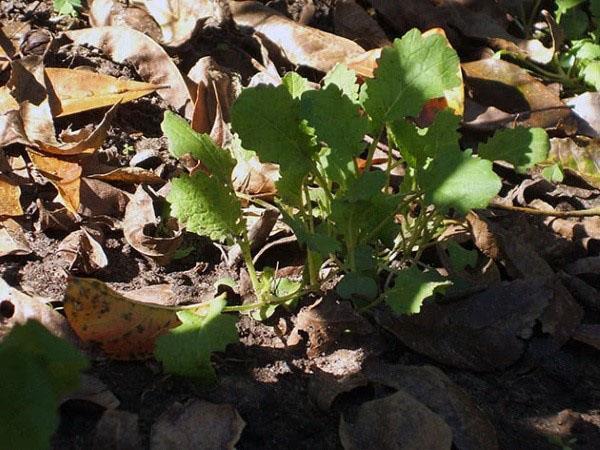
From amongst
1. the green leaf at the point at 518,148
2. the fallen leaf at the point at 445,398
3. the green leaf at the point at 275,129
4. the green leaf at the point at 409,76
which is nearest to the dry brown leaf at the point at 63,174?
the green leaf at the point at 275,129

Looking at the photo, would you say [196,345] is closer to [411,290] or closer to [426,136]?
[411,290]

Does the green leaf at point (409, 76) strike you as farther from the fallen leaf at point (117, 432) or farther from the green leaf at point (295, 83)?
the fallen leaf at point (117, 432)

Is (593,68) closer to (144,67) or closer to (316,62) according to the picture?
(316,62)

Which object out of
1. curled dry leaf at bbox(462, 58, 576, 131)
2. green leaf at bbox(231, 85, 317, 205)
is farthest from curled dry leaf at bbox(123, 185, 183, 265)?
curled dry leaf at bbox(462, 58, 576, 131)

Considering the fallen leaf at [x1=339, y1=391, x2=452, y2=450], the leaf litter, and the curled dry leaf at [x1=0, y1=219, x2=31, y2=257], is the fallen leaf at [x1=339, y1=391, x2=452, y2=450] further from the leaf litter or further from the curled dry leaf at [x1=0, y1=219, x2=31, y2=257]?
the curled dry leaf at [x1=0, y1=219, x2=31, y2=257]

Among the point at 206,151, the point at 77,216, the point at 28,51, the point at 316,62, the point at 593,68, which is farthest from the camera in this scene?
the point at 593,68

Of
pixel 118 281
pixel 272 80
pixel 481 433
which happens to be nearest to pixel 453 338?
pixel 481 433

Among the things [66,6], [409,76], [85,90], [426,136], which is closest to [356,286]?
[426,136]
